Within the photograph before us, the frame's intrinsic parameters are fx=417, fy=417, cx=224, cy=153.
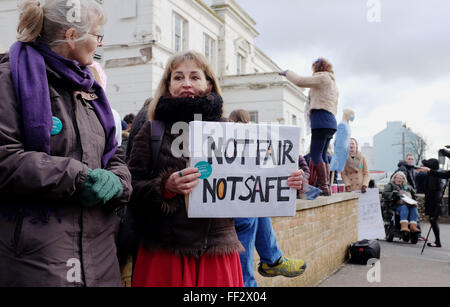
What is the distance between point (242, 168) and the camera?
2299 millimetres

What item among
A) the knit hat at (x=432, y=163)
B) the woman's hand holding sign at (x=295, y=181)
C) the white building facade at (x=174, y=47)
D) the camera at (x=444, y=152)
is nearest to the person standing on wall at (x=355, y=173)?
the camera at (x=444, y=152)

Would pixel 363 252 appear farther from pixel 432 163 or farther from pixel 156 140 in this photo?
pixel 156 140

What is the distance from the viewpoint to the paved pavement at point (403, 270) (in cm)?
661

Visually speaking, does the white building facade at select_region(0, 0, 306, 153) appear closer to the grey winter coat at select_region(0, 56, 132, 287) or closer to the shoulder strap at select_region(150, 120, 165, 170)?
the shoulder strap at select_region(150, 120, 165, 170)

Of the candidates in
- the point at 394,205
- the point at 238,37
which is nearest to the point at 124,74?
the point at 238,37

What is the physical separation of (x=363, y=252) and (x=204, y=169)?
6.74 m

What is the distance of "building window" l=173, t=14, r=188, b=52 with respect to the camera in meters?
22.5

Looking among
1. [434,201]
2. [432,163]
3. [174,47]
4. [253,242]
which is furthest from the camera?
[174,47]

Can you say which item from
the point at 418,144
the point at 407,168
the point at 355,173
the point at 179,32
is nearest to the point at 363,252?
the point at 355,173

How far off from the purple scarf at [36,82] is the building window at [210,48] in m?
25.4

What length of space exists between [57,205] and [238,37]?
1151 inches

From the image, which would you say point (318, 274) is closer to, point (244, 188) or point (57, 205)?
point (244, 188)

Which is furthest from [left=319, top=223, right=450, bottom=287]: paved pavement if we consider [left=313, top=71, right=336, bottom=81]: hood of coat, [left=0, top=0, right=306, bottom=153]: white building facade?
[left=0, top=0, right=306, bottom=153]: white building facade

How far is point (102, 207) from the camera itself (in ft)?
6.35
